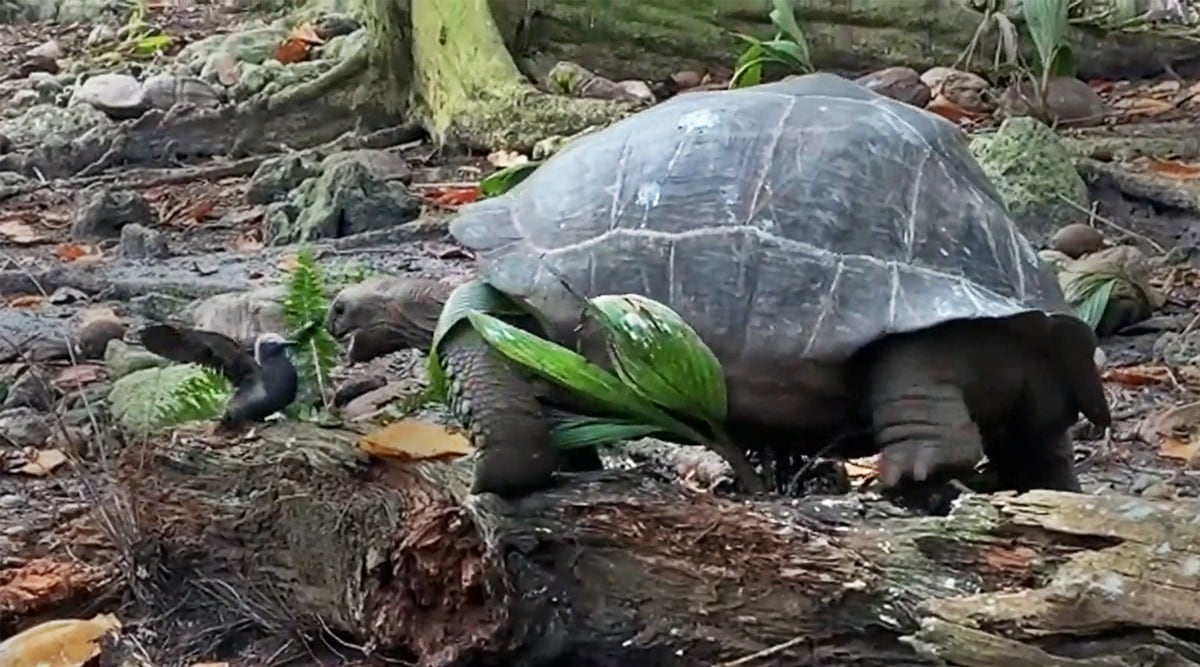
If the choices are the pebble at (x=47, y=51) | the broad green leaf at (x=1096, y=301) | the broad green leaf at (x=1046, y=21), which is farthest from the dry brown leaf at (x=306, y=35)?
the broad green leaf at (x=1096, y=301)

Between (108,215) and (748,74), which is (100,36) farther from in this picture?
(748,74)

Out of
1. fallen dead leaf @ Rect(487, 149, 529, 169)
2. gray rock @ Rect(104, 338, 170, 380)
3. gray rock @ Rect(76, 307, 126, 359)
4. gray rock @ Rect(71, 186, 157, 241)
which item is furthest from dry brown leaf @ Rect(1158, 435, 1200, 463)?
gray rock @ Rect(71, 186, 157, 241)

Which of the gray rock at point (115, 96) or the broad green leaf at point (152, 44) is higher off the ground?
the gray rock at point (115, 96)

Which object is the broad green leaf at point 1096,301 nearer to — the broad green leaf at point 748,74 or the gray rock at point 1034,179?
the gray rock at point 1034,179

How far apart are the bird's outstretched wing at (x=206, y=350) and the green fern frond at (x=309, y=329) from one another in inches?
6.1

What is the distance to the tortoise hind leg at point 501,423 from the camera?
2.86 m

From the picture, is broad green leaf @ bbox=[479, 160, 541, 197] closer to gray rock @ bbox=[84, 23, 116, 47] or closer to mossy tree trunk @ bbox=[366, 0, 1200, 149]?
mossy tree trunk @ bbox=[366, 0, 1200, 149]

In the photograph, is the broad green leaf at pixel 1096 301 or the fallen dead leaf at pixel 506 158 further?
the fallen dead leaf at pixel 506 158

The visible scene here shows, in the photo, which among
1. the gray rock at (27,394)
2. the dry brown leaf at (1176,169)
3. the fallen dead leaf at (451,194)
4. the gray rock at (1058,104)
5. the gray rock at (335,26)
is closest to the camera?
the gray rock at (27,394)

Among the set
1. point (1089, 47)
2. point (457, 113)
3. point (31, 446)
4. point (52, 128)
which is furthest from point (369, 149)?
point (31, 446)

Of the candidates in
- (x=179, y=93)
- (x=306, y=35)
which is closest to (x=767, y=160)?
(x=179, y=93)

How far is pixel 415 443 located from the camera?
3.18 meters

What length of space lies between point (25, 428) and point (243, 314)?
3.05 feet

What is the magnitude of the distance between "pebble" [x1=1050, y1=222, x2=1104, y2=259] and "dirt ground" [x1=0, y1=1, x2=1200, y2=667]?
0.28 meters
